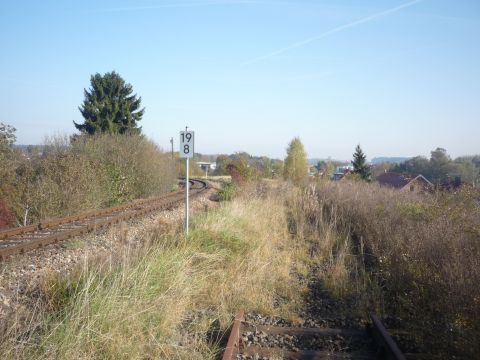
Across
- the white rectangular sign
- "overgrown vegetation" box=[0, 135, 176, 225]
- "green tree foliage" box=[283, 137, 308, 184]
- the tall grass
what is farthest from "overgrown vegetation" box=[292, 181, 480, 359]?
"green tree foliage" box=[283, 137, 308, 184]

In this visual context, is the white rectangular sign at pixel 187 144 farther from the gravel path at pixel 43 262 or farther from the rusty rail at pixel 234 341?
the rusty rail at pixel 234 341

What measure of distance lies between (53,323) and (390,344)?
12.6ft

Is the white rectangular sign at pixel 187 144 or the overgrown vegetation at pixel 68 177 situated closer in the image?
the white rectangular sign at pixel 187 144

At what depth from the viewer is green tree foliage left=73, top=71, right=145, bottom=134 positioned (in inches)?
1476

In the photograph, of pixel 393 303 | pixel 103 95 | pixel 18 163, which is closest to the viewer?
pixel 393 303

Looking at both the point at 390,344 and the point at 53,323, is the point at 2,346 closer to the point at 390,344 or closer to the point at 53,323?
the point at 53,323

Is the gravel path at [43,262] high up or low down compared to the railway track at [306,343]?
up

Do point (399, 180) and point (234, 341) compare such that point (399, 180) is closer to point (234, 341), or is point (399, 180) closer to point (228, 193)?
point (228, 193)

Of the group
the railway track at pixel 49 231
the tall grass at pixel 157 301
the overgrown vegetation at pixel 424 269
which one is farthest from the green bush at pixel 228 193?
the tall grass at pixel 157 301

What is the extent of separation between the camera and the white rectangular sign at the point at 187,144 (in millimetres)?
9719

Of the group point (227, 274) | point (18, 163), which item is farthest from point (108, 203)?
point (227, 274)

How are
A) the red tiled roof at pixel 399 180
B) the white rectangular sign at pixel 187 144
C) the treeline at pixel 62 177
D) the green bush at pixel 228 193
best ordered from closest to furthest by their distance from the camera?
1. the white rectangular sign at pixel 187 144
2. the treeline at pixel 62 177
3. the red tiled roof at pixel 399 180
4. the green bush at pixel 228 193

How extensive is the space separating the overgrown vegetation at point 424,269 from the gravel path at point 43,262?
434cm

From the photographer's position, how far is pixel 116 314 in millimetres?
4359
